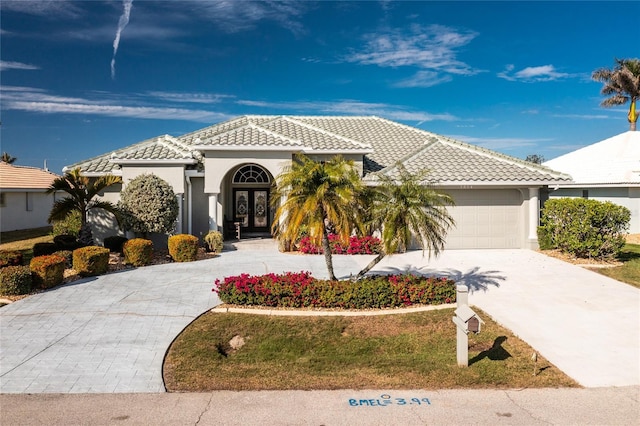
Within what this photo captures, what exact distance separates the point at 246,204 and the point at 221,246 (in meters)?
4.95

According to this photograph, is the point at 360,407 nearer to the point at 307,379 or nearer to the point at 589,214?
the point at 307,379

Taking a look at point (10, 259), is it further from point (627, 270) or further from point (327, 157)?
point (627, 270)

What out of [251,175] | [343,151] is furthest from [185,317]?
[251,175]

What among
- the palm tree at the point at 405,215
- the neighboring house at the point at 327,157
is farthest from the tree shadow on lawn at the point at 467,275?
the neighboring house at the point at 327,157

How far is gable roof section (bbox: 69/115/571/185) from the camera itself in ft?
60.1

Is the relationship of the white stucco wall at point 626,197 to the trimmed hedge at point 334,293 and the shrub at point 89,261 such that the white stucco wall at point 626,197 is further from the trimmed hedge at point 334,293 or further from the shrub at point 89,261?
the shrub at point 89,261

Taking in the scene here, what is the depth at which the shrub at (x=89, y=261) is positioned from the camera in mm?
13307

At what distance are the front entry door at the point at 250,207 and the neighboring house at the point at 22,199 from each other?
473 inches

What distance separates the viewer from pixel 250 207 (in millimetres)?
22406

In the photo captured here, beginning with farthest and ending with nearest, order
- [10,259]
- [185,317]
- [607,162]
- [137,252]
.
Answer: [607,162]
[137,252]
[10,259]
[185,317]

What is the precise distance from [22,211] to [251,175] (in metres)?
16.2

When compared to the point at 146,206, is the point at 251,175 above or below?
above

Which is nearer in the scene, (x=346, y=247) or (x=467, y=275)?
(x=467, y=275)

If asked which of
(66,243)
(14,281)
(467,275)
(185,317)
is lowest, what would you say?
(185,317)
